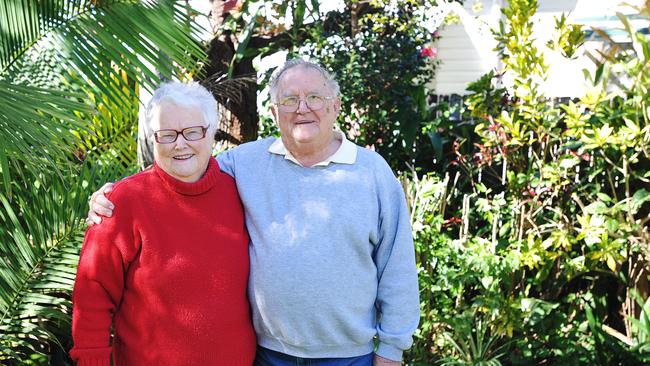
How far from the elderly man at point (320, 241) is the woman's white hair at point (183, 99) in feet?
0.86

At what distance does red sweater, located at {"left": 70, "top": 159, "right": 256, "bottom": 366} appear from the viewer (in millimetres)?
2287

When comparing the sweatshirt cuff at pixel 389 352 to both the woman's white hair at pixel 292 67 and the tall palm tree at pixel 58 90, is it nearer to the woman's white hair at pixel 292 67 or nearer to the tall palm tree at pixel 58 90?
the woman's white hair at pixel 292 67

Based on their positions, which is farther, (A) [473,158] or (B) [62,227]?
(A) [473,158]

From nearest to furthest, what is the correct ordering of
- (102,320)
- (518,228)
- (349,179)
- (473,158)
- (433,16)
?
(102,320)
(349,179)
(518,228)
(473,158)
(433,16)

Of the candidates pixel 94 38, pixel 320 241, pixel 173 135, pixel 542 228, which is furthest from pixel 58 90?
pixel 542 228

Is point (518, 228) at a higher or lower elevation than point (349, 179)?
lower

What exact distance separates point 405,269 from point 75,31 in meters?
1.65

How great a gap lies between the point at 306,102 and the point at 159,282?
2.49 ft

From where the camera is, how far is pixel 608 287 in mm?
5051

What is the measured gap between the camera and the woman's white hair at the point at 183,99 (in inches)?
93.8

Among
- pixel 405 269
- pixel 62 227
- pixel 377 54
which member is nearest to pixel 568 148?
pixel 377 54

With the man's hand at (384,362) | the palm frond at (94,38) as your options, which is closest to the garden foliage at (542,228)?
the man's hand at (384,362)

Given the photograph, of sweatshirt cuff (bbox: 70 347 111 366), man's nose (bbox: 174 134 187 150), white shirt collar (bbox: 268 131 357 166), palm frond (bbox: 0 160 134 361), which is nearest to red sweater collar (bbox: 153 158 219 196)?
man's nose (bbox: 174 134 187 150)

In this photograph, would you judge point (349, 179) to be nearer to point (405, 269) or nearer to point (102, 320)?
point (405, 269)
